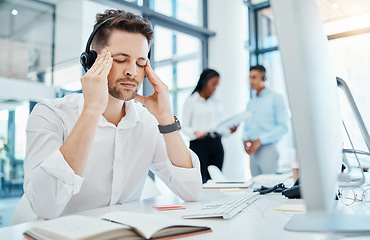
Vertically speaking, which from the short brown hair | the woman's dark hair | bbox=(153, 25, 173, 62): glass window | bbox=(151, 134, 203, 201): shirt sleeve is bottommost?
bbox=(151, 134, 203, 201): shirt sleeve

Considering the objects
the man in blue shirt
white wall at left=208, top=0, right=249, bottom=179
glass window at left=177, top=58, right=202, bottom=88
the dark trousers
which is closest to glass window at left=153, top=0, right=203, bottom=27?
white wall at left=208, top=0, right=249, bottom=179

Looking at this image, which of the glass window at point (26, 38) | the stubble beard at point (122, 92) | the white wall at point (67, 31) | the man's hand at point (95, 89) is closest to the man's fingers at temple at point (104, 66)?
the man's hand at point (95, 89)

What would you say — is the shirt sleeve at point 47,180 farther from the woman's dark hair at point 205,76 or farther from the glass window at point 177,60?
the glass window at point 177,60

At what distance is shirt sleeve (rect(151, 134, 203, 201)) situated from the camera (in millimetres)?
1262

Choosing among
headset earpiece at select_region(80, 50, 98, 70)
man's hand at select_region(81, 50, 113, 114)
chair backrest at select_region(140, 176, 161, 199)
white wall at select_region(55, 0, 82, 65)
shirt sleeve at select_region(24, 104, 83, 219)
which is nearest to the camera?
shirt sleeve at select_region(24, 104, 83, 219)

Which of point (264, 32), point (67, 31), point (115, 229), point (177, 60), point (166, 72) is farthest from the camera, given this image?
point (264, 32)

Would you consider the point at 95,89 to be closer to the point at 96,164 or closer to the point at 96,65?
the point at 96,65

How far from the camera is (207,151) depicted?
3428 mm

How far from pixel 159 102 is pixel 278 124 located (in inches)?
93.7

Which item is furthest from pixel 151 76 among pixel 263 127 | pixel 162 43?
pixel 162 43

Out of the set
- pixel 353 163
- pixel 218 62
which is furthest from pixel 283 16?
pixel 218 62

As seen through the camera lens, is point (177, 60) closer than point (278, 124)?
No

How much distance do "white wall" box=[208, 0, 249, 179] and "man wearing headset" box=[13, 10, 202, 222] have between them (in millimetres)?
3469

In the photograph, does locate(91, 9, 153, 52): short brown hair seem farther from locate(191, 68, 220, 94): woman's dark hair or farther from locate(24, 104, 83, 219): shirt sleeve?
locate(191, 68, 220, 94): woman's dark hair
